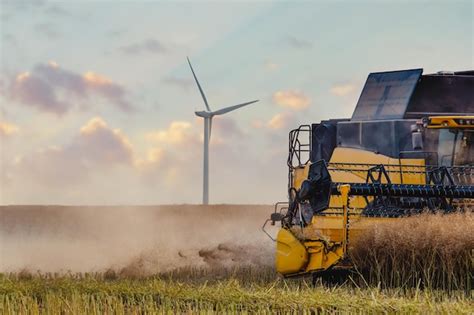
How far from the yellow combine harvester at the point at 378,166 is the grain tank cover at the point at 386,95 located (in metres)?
0.02

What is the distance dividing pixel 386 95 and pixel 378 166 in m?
2.45

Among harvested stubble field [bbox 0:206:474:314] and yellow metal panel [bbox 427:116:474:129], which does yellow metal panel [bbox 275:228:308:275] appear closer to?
harvested stubble field [bbox 0:206:474:314]

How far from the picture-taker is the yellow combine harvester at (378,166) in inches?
513

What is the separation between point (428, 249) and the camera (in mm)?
12484

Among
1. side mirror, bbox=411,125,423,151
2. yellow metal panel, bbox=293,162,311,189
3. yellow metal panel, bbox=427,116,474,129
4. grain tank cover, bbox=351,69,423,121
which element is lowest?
yellow metal panel, bbox=293,162,311,189

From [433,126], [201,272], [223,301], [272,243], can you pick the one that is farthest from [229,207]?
[223,301]

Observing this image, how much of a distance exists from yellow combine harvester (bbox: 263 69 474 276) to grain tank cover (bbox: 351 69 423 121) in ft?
0.05

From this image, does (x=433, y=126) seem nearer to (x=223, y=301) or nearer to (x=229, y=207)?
(x=223, y=301)

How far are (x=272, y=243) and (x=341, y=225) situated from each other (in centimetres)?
695

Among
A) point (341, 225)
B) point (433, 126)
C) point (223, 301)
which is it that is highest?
point (433, 126)

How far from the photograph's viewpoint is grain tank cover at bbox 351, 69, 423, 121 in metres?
15.5

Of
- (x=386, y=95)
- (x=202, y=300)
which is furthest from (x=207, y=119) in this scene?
(x=202, y=300)

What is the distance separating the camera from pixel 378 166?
45.0 feet

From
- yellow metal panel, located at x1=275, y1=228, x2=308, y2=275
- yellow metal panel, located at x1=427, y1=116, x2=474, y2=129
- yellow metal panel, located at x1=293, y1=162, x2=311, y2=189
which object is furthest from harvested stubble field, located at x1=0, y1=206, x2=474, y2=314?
yellow metal panel, located at x1=427, y1=116, x2=474, y2=129
